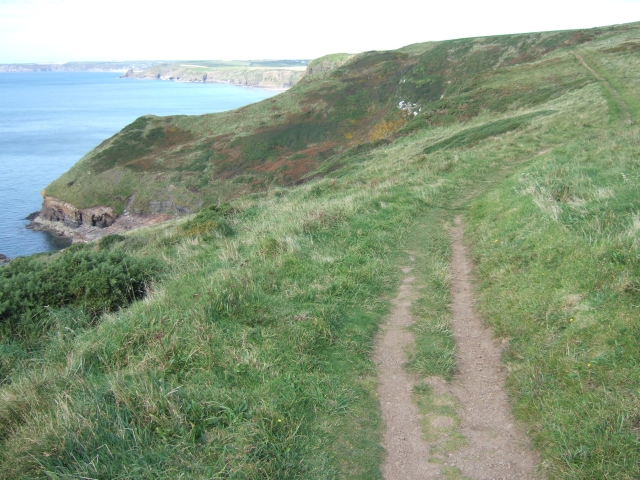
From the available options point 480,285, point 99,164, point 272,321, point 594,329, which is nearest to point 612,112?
point 480,285

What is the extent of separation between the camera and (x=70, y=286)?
874cm


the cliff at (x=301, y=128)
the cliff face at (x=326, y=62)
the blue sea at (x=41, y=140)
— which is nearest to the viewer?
the cliff at (x=301, y=128)

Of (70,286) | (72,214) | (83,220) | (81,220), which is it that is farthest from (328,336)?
(72,214)

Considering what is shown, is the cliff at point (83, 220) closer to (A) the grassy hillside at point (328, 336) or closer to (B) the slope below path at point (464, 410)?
(A) the grassy hillside at point (328, 336)

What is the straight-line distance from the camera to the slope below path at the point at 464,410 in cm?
445

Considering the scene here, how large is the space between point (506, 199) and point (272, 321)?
312 inches

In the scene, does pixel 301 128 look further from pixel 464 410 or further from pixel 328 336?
pixel 464 410

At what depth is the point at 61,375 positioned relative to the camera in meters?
5.38

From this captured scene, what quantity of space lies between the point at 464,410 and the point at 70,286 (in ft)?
23.8

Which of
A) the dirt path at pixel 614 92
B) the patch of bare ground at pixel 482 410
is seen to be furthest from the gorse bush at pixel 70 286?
the dirt path at pixel 614 92

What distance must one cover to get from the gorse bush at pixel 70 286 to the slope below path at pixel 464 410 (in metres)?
4.99

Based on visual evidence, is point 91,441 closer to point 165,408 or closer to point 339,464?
point 165,408

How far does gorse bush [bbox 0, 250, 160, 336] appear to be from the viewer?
26.3ft

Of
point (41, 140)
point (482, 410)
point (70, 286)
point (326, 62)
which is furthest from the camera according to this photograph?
point (326, 62)
